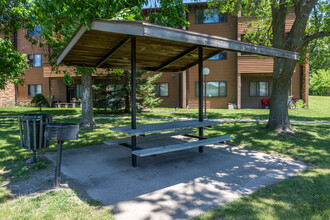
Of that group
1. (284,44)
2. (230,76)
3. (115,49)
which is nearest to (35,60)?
(230,76)

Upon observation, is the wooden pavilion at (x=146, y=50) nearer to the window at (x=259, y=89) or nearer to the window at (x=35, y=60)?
the window at (x=259, y=89)

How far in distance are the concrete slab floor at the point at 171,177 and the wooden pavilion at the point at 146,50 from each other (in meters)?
0.47

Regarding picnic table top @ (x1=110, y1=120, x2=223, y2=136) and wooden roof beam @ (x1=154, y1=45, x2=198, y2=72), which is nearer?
picnic table top @ (x1=110, y1=120, x2=223, y2=136)

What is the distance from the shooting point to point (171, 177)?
4.67 m

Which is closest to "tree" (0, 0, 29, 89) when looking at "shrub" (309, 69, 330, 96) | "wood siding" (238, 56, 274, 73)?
"wood siding" (238, 56, 274, 73)

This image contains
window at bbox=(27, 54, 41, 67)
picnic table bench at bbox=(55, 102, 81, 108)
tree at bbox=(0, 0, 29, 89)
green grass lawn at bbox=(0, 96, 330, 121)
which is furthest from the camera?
window at bbox=(27, 54, 41, 67)

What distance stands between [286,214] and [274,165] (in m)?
2.46

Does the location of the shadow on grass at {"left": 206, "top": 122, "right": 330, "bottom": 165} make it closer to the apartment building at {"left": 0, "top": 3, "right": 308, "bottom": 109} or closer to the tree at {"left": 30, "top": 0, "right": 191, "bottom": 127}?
the tree at {"left": 30, "top": 0, "right": 191, "bottom": 127}

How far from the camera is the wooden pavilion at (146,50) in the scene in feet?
14.0

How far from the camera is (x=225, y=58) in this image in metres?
20.9

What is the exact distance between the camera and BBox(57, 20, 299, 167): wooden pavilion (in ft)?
14.0

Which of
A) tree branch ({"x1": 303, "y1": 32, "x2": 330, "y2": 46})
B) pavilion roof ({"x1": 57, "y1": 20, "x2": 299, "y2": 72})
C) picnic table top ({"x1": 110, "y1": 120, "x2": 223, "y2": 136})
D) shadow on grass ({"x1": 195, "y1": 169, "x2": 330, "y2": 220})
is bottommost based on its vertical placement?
shadow on grass ({"x1": 195, "y1": 169, "x2": 330, "y2": 220})

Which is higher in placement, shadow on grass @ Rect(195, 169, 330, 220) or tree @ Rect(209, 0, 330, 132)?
tree @ Rect(209, 0, 330, 132)

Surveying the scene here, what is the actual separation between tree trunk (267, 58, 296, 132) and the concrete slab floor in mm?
2782
